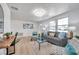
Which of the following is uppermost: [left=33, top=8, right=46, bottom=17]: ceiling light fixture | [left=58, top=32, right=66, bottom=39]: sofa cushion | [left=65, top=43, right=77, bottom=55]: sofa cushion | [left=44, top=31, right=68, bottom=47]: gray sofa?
[left=33, top=8, right=46, bottom=17]: ceiling light fixture

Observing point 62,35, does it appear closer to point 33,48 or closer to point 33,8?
point 33,48

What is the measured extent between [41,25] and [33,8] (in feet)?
1.22

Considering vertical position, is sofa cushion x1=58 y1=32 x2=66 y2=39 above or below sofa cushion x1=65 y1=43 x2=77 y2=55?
above

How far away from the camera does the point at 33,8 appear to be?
1.91m

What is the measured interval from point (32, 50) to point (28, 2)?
0.92 m

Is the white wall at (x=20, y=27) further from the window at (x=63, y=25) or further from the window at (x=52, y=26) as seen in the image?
the window at (x=63, y=25)

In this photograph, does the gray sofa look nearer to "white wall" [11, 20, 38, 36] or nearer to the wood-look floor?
the wood-look floor

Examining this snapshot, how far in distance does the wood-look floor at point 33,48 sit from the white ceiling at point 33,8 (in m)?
0.44

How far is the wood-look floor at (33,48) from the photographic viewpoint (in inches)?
74.2

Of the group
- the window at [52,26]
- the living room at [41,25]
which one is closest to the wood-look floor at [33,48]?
the living room at [41,25]

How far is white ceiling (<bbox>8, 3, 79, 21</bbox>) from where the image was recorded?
1.87m

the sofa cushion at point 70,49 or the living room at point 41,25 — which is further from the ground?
the living room at point 41,25

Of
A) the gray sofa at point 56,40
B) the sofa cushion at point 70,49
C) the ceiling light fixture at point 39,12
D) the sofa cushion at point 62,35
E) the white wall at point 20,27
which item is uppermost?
the ceiling light fixture at point 39,12

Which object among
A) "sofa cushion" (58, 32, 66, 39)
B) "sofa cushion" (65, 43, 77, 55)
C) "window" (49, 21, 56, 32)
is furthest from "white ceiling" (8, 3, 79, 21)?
"sofa cushion" (65, 43, 77, 55)
